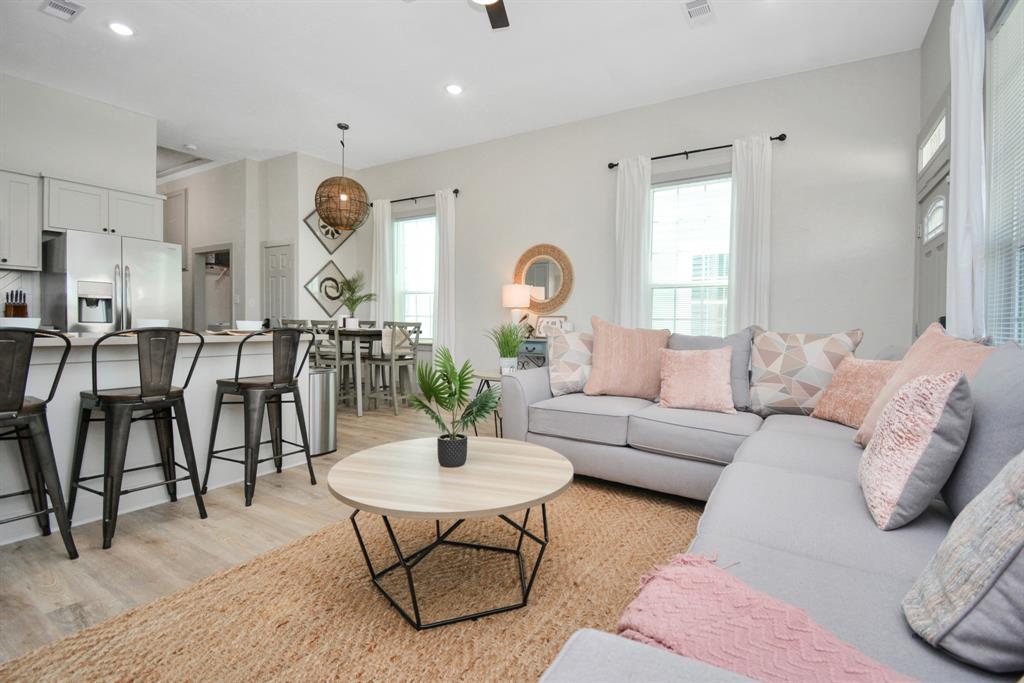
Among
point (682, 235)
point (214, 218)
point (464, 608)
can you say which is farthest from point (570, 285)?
point (214, 218)

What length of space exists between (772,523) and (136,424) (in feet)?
9.61

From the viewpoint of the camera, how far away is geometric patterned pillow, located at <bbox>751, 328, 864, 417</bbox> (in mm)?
2732

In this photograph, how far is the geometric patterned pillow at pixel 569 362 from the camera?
11.0ft

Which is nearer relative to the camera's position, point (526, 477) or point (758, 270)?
point (526, 477)

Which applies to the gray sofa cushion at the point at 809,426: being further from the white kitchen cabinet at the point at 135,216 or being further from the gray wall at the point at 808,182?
the white kitchen cabinet at the point at 135,216

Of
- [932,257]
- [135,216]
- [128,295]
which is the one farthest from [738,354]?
[135,216]

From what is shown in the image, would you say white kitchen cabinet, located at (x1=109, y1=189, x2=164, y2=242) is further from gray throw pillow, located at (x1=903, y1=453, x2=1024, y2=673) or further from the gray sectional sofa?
gray throw pillow, located at (x1=903, y1=453, x2=1024, y2=673)

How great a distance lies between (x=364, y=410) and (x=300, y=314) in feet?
5.51

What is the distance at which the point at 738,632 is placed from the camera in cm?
78

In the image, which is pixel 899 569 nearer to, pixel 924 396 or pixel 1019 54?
pixel 924 396

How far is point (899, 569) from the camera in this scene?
41.2 inches

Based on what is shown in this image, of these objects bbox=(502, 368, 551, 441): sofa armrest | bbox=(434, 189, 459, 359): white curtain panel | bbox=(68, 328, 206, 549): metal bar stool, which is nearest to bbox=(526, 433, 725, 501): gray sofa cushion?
bbox=(502, 368, 551, 441): sofa armrest

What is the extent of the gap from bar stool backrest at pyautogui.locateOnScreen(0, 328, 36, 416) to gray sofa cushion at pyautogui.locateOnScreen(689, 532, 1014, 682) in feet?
7.94

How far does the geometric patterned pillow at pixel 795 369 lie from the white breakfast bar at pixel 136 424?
2980 millimetres
